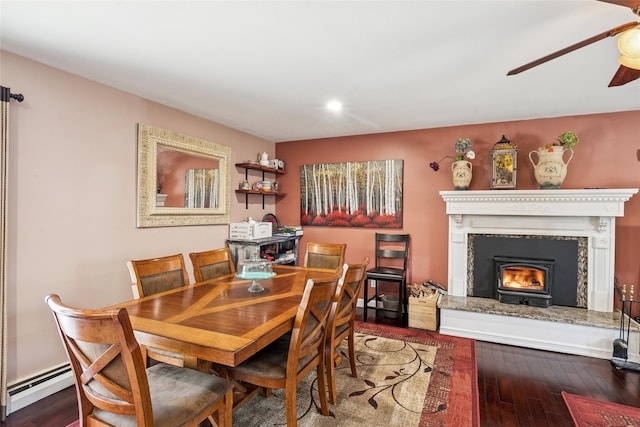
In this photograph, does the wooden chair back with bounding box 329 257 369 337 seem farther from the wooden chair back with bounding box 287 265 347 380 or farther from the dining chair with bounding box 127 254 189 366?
the dining chair with bounding box 127 254 189 366

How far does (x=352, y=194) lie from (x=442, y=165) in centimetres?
125

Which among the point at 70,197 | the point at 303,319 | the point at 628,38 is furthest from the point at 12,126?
the point at 628,38

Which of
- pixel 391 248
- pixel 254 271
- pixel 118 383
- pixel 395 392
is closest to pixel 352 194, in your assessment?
pixel 391 248

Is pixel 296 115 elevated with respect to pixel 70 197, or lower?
elevated

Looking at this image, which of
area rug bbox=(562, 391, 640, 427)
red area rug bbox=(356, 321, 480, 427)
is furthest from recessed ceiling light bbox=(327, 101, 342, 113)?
area rug bbox=(562, 391, 640, 427)

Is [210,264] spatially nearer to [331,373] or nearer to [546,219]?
[331,373]

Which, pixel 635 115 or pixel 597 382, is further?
pixel 635 115

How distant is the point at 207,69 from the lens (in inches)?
96.6

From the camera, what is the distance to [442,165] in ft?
13.4

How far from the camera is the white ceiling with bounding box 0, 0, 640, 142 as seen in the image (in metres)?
1.72

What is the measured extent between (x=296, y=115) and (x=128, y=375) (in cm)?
299

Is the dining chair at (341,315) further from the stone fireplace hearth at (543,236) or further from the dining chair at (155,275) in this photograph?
the stone fireplace hearth at (543,236)

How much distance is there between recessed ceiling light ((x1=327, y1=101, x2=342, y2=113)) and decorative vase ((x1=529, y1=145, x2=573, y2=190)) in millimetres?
2191

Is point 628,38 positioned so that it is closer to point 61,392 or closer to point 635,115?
point 635,115
